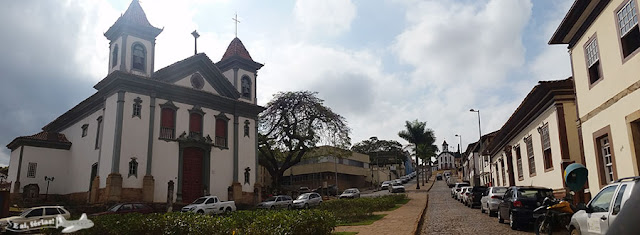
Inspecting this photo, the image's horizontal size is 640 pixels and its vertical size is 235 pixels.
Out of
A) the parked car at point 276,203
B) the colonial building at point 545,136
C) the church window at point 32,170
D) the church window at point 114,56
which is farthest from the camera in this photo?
the church window at point 32,170

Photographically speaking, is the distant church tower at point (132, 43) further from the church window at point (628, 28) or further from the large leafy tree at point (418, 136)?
the large leafy tree at point (418, 136)

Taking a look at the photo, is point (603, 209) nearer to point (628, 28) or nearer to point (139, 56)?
point (628, 28)

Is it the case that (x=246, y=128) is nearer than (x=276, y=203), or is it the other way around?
(x=276, y=203)

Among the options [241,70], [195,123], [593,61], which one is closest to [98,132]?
[195,123]

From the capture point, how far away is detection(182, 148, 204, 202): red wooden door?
102 ft

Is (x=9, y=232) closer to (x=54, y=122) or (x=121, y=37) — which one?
(x=121, y=37)

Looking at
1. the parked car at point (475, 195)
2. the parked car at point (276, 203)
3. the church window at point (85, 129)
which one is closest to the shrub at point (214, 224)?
the parked car at point (475, 195)

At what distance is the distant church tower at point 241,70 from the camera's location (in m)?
37.8

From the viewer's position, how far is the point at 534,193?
14.7 meters

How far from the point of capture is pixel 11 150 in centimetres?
3553

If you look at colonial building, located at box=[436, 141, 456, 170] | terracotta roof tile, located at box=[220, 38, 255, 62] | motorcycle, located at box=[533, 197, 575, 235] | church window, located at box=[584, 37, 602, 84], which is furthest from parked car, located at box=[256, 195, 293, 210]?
colonial building, located at box=[436, 141, 456, 170]

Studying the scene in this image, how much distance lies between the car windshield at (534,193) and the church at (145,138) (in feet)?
69.4

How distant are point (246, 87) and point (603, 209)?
1287 inches

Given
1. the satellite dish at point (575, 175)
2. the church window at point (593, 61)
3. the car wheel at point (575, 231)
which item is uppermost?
the church window at point (593, 61)
